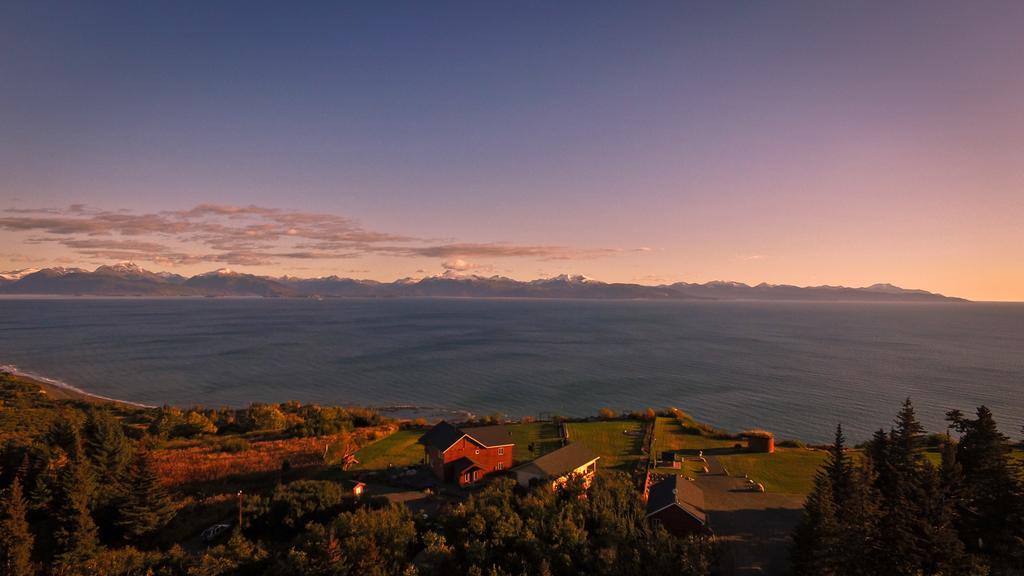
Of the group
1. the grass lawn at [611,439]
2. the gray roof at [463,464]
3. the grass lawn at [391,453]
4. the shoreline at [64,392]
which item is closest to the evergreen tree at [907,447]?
the grass lawn at [611,439]

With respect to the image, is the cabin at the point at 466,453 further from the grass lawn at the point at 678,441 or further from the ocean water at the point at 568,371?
the ocean water at the point at 568,371

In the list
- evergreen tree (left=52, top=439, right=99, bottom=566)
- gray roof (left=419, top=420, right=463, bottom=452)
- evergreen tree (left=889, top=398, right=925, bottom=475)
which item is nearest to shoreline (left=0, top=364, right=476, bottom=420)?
gray roof (left=419, top=420, right=463, bottom=452)

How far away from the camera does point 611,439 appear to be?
139 feet

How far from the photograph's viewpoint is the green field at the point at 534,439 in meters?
38.6

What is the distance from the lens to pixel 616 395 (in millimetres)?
70500

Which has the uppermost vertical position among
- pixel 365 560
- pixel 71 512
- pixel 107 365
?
pixel 365 560

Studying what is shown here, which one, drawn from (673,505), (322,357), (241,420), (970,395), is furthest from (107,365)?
(970,395)

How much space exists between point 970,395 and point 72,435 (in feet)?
319

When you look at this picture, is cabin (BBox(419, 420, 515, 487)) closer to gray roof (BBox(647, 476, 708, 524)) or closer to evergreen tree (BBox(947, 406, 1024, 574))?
gray roof (BBox(647, 476, 708, 524))

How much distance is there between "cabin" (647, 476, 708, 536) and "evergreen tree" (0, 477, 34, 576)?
24519mm

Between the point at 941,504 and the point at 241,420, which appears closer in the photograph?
the point at 941,504

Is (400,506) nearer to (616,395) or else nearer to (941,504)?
(941,504)

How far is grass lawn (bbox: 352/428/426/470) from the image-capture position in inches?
1444

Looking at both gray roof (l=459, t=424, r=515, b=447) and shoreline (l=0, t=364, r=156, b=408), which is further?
shoreline (l=0, t=364, r=156, b=408)
